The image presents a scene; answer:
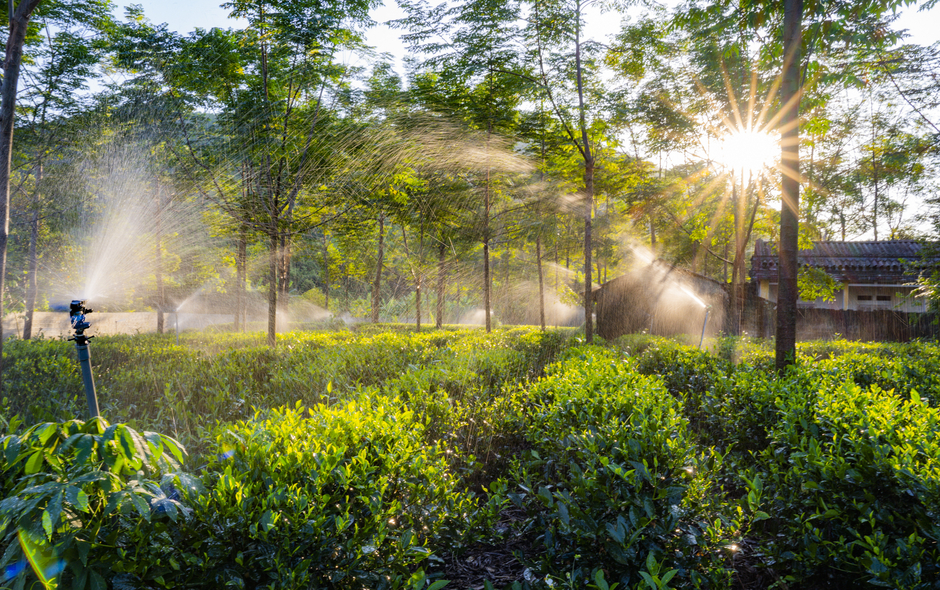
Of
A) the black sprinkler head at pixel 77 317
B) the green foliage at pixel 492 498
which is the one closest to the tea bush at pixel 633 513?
the green foliage at pixel 492 498

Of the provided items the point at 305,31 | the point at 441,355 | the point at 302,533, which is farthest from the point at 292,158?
the point at 302,533

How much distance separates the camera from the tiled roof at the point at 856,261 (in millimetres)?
19672

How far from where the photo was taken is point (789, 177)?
5.36 meters

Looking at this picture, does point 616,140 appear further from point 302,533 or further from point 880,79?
point 302,533

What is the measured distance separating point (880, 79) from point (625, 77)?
22.1 feet

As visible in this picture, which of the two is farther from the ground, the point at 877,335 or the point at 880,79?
the point at 880,79

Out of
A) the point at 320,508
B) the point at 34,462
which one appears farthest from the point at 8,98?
the point at 320,508

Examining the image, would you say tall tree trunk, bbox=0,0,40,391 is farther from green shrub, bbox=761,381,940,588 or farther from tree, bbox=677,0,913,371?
tree, bbox=677,0,913,371

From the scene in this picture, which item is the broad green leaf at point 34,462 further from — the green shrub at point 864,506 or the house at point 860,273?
the house at point 860,273

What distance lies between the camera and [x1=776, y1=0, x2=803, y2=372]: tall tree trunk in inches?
204

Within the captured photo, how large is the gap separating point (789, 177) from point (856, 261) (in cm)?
2051

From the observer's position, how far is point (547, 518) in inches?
103

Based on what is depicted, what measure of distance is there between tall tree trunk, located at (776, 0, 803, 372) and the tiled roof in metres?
15.6

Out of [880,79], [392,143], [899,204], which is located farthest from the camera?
[899,204]
